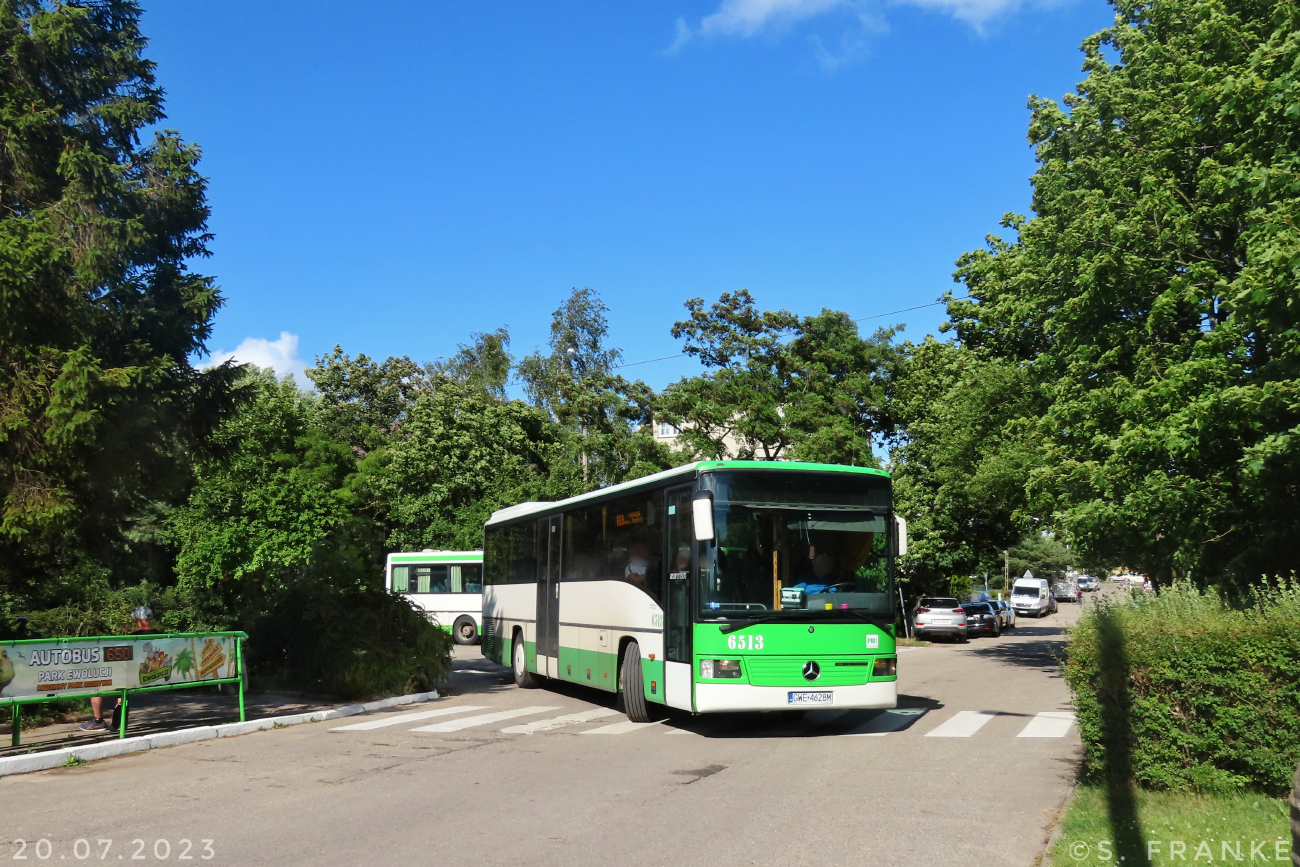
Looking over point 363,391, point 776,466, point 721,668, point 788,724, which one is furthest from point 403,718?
point 363,391

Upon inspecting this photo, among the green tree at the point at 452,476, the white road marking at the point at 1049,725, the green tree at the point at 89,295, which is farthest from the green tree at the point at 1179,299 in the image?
the green tree at the point at 452,476

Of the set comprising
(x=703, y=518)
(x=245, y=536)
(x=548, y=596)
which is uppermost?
(x=245, y=536)

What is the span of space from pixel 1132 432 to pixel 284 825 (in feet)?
42.1

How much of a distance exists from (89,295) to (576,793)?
951 centimetres

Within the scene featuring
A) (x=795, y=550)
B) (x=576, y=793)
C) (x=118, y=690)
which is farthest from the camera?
(x=795, y=550)

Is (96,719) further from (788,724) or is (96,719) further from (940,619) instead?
(940,619)

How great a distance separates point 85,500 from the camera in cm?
1374

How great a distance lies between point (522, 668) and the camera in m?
19.1

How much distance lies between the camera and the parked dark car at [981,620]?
1628 inches

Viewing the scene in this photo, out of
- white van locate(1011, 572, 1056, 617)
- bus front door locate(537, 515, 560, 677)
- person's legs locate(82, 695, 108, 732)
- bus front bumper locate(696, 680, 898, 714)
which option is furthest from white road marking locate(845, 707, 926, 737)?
white van locate(1011, 572, 1056, 617)

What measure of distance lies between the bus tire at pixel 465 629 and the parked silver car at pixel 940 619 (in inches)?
625

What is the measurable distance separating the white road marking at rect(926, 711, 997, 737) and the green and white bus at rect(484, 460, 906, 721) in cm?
77

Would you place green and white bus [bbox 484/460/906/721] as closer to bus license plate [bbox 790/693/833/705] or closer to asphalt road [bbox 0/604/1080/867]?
bus license plate [bbox 790/693/833/705]

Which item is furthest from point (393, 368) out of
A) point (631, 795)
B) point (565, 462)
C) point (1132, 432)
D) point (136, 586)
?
point (631, 795)
